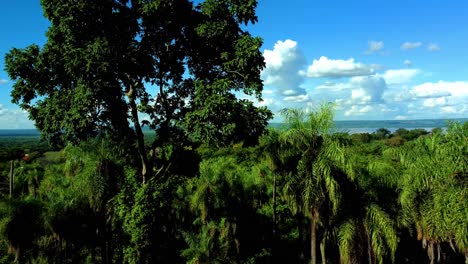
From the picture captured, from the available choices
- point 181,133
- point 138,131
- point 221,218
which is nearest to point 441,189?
point 181,133

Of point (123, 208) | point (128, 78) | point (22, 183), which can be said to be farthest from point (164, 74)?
point (22, 183)

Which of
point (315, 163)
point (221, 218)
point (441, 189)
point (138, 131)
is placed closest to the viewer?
point (315, 163)

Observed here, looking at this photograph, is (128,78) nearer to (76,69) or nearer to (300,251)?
(76,69)

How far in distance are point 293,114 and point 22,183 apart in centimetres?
2824

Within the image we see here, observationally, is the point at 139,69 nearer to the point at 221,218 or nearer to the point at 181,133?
the point at 181,133

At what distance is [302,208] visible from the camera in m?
15.8

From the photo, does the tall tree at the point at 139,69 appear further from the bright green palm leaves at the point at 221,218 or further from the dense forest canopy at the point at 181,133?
the bright green palm leaves at the point at 221,218

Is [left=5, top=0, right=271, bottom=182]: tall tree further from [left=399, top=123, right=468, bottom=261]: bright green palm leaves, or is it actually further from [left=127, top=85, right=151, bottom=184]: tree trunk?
[left=399, top=123, right=468, bottom=261]: bright green palm leaves

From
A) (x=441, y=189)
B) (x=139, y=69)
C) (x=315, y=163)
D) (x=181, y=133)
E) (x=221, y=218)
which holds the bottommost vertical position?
(x=221, y=218)

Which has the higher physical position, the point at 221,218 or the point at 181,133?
the point at 181,133

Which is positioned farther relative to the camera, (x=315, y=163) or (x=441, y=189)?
(x=441, y=189)

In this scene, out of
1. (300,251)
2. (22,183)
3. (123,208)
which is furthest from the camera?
(22,183)

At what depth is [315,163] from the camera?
15297 millimetres

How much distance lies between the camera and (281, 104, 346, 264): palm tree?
15109 mm
